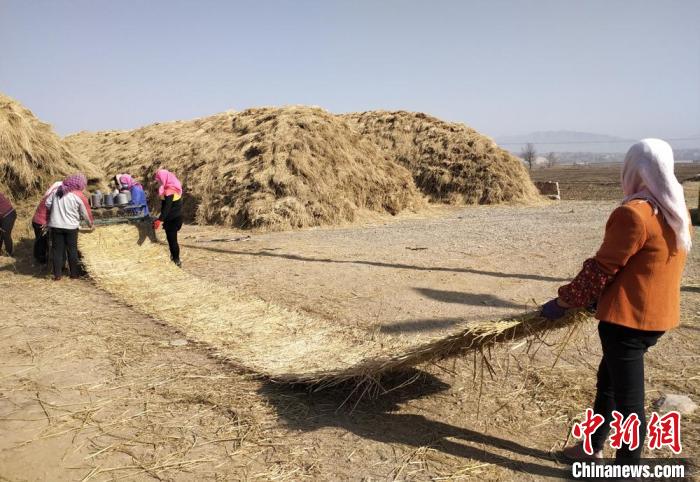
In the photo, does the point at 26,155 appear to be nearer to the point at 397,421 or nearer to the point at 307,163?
the point at 307,163

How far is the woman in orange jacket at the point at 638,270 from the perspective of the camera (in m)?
2.03

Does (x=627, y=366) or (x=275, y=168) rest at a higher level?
(x=275, y=168)

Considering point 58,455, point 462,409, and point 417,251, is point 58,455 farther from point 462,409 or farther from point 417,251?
point 417,251

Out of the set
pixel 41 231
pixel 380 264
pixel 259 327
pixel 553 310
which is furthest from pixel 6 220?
pixel 553 310

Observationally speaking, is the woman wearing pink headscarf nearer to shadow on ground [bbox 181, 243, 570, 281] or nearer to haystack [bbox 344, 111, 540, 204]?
shadow on ground [bbox 181, 243, 570, 281]

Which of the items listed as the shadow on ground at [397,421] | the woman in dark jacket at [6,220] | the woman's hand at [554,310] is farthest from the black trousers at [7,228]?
the woman's hand at [554,310]

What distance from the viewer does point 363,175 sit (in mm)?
14117

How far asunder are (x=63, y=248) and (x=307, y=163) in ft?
23.1

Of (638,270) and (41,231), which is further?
(41,231)

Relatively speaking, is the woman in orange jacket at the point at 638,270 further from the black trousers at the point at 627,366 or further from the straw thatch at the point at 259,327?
the straw thatch at the point at 259,327

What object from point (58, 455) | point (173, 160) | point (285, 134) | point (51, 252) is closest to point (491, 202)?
point (285, 134)

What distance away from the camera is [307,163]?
508 inches

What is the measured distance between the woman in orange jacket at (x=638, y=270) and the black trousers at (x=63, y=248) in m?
6.37

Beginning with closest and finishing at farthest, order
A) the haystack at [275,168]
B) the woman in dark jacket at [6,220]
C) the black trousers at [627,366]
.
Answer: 1. the black trousers at [627,366]
2. the woman in dark jacket at [6,220]
3. the haystack at [275,168]
